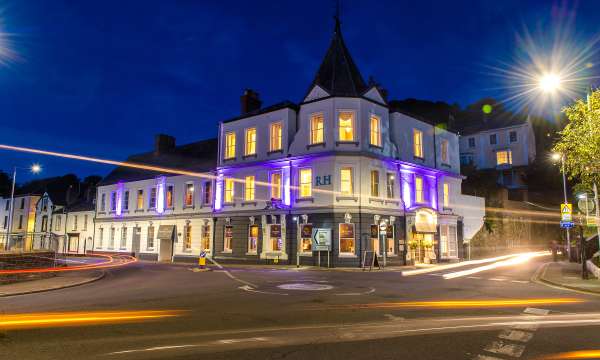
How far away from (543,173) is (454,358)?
5991 cm

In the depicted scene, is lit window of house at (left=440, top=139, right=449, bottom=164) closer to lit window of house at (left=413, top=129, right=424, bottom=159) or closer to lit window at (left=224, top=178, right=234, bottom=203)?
lit window of house at (left=413, top=129, right=424, bottom=159)

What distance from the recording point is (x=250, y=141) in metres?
33.2

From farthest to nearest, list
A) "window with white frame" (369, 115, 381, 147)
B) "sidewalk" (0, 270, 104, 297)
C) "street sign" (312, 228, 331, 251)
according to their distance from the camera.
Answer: "window with white frame" (369, 115, 381, 147) < "street sign" (312, 228, 331, 251) < "sidewalk" (0, 270, 104, 297)

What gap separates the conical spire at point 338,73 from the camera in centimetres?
2967

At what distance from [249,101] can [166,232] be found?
14.2 metres

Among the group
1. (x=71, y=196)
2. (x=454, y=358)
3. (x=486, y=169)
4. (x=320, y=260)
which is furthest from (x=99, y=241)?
(x=486, y=169)

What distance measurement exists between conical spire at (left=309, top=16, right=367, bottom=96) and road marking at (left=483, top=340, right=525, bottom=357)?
23298 mm

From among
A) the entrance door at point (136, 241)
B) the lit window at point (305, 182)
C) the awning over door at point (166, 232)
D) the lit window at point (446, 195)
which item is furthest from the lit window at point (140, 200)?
the lit window at point (446, 195)

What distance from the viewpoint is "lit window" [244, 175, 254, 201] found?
32.0 m


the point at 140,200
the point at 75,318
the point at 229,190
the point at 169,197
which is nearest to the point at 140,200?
the point at 140,200

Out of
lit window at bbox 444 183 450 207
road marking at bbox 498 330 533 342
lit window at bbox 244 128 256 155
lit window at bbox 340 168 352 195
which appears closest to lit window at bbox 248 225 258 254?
lit window at bbox 244 128 256 155

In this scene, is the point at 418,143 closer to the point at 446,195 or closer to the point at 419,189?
the point at 419,189

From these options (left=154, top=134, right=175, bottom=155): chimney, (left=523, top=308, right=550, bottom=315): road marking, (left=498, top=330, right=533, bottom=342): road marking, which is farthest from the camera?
(left=154, top=134, right=175, bottom=155): chimney

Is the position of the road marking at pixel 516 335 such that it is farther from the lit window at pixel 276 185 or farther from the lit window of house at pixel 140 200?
the lit window of house at pixel 140 200
